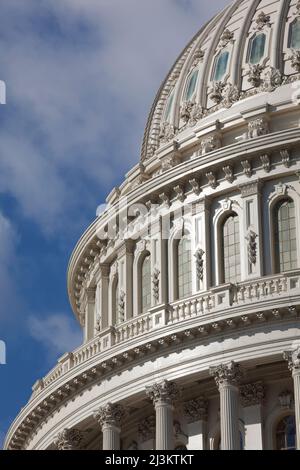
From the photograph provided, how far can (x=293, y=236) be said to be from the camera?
3039 inches

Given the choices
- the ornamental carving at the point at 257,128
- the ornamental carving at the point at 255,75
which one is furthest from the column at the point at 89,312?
the ornamental carving at the point at 255,75

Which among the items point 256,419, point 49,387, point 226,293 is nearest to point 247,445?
point 256,419

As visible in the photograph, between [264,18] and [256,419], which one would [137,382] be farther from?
[264,18]

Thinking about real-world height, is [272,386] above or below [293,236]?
below

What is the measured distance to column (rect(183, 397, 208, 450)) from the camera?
75062mm

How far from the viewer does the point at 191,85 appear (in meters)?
88.3

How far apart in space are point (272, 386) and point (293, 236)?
21.8 ft

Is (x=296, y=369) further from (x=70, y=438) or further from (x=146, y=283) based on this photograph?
(x=146, y=283)

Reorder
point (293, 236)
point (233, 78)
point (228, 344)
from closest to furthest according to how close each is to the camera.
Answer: point (228, 344)
point (293, 236)
point (233, 78)

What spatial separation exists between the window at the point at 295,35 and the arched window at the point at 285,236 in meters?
9.99

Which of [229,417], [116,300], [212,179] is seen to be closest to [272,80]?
[212,179]

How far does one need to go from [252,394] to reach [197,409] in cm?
275

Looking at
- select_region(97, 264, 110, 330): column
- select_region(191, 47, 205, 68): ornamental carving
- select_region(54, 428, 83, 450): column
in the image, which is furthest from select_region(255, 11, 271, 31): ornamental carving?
select_region(54, 428, 83, 450): column

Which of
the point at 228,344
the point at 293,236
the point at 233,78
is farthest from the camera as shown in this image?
the point at 233,78
